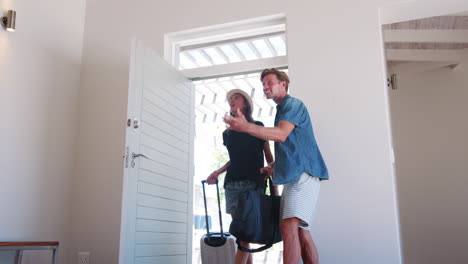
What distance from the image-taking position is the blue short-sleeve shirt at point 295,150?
2.45 m

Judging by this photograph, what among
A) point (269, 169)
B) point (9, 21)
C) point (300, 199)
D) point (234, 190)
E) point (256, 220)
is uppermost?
point (9, 21)

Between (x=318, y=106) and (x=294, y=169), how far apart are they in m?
1.19

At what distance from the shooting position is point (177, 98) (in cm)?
396

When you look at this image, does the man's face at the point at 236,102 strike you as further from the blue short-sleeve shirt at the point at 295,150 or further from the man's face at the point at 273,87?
the blue short-sleeve shirt at the point at 295,150

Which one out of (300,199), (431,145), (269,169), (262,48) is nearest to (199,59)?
(262,48)

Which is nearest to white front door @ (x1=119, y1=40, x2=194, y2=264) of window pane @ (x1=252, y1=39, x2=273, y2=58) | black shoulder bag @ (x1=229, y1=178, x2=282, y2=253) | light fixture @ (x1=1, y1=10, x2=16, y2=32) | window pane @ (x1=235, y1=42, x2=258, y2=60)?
window pane @ (x1=235, y1=42, x2=258, y2=60)

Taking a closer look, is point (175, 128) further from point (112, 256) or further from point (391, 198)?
point (391, 198)

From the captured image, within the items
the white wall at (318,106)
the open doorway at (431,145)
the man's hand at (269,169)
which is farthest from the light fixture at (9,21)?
the open doorway at (431,145)

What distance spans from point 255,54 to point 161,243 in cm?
188

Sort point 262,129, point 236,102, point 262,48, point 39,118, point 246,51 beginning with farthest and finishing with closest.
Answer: point 246,51, point 262,48, point 39,118, point 236,102, point 262,129

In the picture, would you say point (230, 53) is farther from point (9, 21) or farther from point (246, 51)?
point (9, 21)

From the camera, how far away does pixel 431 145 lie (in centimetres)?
555

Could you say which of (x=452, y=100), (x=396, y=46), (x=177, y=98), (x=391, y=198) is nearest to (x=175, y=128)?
(x=177, y=98)

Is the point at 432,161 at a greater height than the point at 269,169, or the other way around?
the point at 432,161
